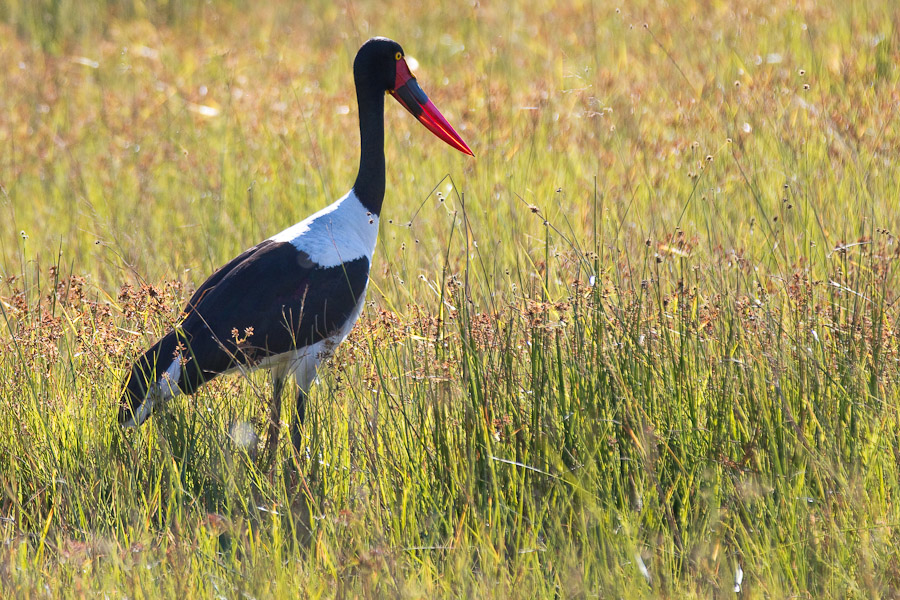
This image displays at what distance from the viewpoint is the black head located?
14.3ft

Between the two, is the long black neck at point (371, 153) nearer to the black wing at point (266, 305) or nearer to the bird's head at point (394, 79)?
the bird's head at point (394, 79)

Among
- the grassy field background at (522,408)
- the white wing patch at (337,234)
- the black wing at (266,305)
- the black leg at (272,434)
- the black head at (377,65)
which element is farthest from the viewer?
the black head at (377,65)

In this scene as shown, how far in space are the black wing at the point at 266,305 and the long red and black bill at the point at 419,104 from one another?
2.62 ft

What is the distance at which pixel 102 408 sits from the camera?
10.9ft

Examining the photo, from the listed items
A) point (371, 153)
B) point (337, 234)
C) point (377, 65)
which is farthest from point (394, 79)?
point (337, 234)

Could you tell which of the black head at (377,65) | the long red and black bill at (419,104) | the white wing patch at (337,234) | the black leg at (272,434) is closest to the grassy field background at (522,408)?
the black leg at (272,434)

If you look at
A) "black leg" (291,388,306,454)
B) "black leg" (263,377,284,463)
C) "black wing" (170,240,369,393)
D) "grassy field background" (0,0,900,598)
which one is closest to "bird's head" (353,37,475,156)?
"grassy field background" (0,0,900,598)

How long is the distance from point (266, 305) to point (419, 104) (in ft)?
4.03

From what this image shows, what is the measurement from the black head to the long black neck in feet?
0.10

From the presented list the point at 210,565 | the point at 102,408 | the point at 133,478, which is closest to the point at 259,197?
the point at 102,408

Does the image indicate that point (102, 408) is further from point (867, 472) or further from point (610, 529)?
point (867, 472)

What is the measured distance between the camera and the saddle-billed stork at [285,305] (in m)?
3.49

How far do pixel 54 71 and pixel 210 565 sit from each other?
7220 millimetres

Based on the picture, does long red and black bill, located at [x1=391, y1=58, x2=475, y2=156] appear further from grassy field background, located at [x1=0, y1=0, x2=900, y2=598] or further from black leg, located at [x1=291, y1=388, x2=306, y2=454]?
black leg, located at [x1=291, y1=388, x2=306, y2=454]
